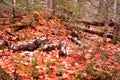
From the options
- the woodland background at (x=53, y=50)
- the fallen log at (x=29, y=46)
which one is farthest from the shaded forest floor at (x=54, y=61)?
the fallen log at (x=29, y=46)

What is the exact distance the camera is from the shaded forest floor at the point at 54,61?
31.3 feet

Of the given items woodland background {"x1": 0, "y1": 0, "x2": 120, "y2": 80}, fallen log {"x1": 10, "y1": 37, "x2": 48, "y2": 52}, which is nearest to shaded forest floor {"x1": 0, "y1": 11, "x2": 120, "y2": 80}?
woodland background {"x1": 0, "y1": 0, "x2": 120, "y2": 80}

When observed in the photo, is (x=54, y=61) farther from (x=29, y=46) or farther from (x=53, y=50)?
(x=29, y=46)

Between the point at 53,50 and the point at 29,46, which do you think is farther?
the point at 53,50

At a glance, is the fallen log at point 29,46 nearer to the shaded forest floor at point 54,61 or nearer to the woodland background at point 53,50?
the woodland background at point 53,50

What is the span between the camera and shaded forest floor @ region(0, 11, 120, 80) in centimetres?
953

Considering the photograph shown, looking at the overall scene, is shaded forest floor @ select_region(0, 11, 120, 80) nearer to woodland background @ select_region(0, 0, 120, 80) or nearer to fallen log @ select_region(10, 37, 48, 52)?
woodland background @ select_region(0, 0, 120, 80)

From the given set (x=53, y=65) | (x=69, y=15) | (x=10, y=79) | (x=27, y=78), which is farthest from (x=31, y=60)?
(x=69, y=15)

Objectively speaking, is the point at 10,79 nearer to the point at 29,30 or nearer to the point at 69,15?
the point at 29,30

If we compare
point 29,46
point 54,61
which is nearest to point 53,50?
point 29,46

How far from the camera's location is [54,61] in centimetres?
1101

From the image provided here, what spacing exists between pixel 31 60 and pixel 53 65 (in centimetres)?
107

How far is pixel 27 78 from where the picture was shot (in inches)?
356

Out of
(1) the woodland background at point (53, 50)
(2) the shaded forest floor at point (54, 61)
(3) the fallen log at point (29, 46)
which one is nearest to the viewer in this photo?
(2) the shaded forest floor at point (54, 61)
